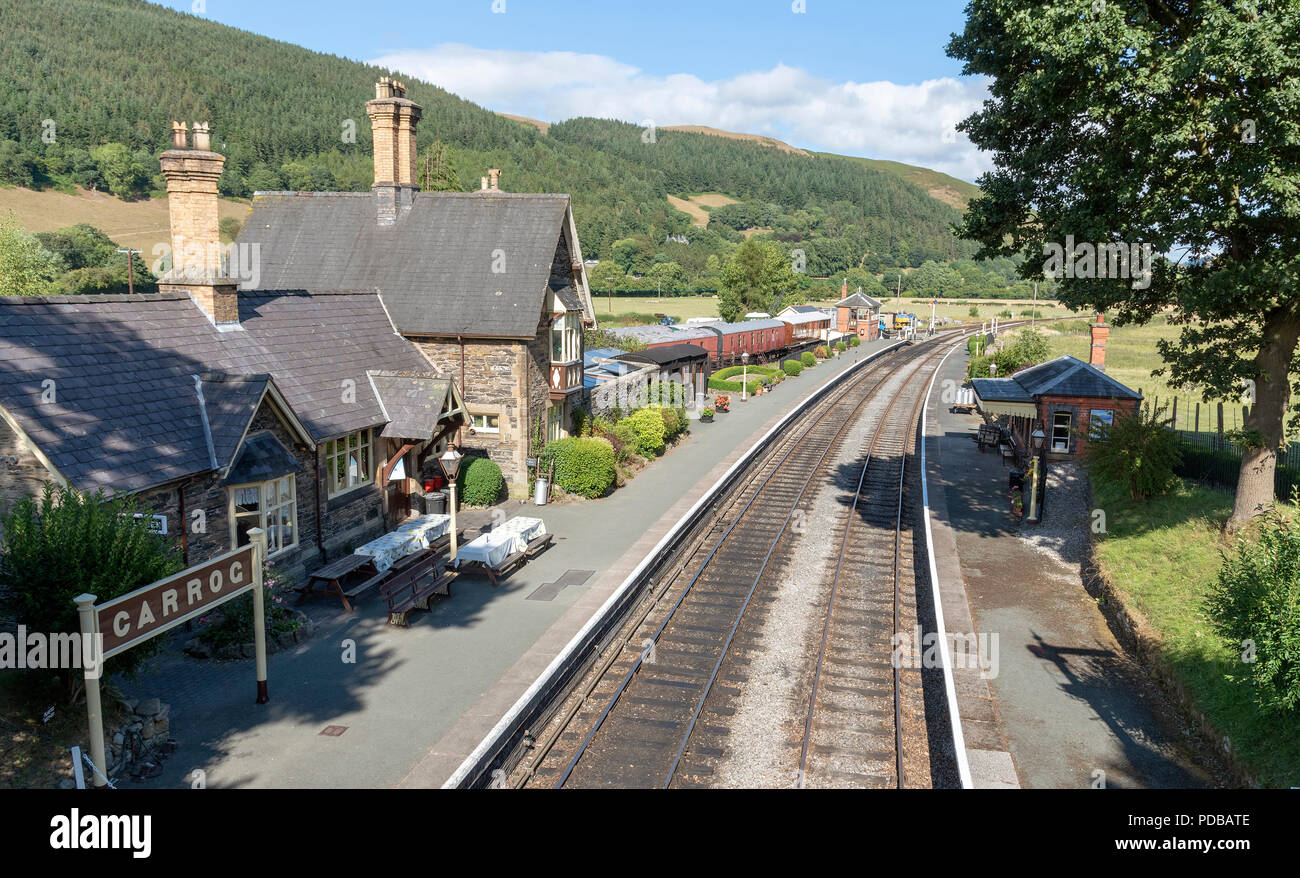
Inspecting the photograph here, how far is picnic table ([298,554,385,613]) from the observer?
17.3 meters

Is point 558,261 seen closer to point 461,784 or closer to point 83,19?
point 461,784

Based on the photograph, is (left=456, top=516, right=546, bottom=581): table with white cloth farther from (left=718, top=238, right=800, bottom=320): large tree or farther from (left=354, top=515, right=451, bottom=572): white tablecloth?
(left=718, top=238, right=800, bottom=320): large tree

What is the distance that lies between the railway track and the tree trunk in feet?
22.4

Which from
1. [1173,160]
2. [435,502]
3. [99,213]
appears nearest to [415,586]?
[435,502]

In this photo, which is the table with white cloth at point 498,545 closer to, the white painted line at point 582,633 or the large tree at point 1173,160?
the white painted line at point 582,633

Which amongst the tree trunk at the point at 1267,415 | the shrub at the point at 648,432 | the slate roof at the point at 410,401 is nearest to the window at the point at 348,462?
the slate roof at the point at 410,401

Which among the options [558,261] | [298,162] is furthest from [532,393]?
[298,162]

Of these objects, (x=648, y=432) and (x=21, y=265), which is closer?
(x=648, y=432)

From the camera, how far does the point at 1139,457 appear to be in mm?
21359

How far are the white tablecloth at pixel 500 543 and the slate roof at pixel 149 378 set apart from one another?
3931 millimetres

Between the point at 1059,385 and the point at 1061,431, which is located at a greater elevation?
the point at 1059,385

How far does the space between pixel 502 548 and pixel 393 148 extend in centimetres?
1507

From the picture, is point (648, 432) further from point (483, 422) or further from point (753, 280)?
point (753, 280)

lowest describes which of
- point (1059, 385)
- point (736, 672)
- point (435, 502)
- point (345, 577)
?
point (736, 672)
